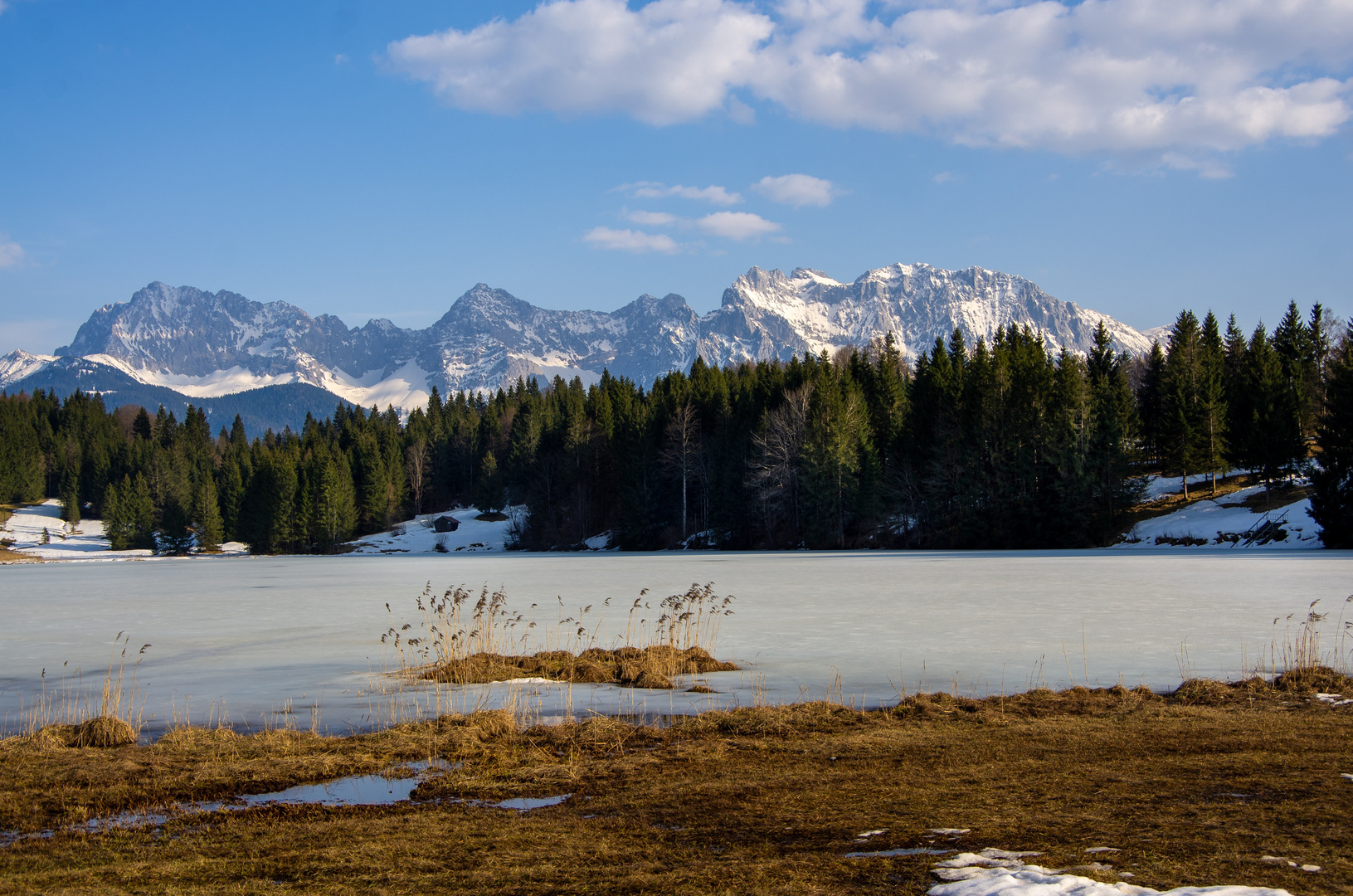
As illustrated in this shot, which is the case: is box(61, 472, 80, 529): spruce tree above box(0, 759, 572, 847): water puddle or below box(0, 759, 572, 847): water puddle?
above

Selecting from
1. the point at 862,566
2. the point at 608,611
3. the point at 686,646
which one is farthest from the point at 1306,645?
the point at 862,566

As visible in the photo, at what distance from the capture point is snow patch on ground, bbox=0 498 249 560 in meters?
96.8

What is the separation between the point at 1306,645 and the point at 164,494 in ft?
400

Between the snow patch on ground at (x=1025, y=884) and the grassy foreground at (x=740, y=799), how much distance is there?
6.4 inches

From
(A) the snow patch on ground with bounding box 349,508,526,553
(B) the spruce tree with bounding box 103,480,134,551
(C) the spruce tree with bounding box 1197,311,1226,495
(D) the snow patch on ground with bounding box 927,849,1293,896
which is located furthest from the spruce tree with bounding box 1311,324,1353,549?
(B) the spruce tree with bounding box 103,480,134,551

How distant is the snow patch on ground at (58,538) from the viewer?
9681 cm

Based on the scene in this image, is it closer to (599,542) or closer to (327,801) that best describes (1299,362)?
(599,542)

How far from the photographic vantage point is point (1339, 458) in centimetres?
4328

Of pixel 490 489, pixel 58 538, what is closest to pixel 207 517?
pixel 58 538

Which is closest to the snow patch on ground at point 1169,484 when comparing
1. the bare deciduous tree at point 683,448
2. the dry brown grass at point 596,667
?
the bare deciduous tree at point 683,448

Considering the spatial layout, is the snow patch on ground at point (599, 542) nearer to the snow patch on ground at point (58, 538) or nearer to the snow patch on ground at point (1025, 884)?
the snow patch on ground at point (58, 538)

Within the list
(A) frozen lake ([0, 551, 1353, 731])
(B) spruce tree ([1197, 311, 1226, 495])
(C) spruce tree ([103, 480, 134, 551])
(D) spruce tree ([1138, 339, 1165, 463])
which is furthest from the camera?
(C) spruce tree ([103, 480, 134, 551])

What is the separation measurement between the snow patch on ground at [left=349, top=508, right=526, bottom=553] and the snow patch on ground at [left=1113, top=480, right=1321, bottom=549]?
61008 mm

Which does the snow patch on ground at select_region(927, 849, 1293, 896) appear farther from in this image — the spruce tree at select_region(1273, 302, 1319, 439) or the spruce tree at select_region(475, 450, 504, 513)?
the spruce tree at select_region(475, 450, 504, 513)
